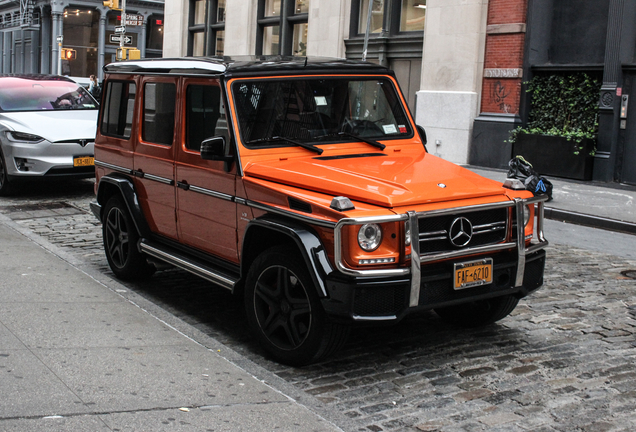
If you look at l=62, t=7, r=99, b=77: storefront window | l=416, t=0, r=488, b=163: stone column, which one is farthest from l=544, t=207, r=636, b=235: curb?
l=62, t=7, r=99, b=77: storefront window

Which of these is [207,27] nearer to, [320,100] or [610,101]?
[610,101]

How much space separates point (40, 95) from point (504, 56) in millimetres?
9730

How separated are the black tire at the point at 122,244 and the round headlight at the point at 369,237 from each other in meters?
2.93

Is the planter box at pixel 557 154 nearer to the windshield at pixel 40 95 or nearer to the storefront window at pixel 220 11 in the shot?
the windshield at pixel 40 95

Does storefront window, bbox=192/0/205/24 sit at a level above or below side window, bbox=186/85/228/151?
above

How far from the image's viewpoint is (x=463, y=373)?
5047 millimetres

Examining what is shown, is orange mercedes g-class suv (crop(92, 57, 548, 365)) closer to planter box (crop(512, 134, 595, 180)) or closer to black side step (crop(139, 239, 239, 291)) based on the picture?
black side step (crop(139, 239, 239, 291))

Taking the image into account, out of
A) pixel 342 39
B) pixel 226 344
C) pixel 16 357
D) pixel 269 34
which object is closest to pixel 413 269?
pixel 226 344

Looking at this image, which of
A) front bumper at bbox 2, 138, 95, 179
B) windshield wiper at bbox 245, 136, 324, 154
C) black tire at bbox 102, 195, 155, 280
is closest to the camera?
windshield wiper at bbox 245, 136, 324, 154

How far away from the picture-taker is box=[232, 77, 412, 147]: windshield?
18.7ft

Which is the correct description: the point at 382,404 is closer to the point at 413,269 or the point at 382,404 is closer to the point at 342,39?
the point at 413,269

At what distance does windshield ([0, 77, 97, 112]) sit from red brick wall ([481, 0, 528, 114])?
872cm

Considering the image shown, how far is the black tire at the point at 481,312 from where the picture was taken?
5766mm

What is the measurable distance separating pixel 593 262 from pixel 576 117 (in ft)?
26.9
